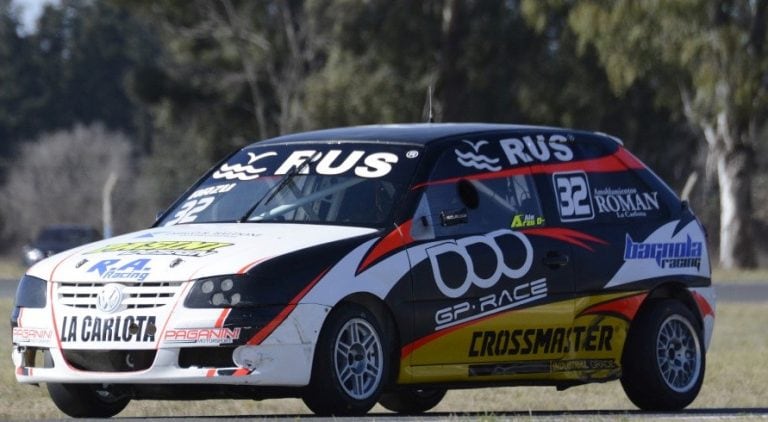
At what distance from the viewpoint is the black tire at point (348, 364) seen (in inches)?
344

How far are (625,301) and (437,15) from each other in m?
35.2

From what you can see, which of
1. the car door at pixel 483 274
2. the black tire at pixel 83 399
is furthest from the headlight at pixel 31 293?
the car door at pixel 483 274

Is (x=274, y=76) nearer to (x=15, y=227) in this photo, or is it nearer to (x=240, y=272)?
(x=15, y=227)

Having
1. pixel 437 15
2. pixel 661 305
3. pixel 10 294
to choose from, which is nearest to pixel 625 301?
pixel 661 305

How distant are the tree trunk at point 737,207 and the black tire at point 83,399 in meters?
30.0

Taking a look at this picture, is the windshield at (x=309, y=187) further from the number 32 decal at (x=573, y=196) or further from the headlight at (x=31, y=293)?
the headlight at (x=31, y=293)

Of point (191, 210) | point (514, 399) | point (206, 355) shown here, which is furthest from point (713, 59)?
point (206, 355)

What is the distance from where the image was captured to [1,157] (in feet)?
245

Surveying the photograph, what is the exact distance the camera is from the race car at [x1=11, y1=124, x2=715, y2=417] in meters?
8.61

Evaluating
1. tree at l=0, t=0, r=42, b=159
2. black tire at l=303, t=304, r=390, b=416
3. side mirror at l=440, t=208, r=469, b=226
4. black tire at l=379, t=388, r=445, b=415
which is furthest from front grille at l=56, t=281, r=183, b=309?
tree at l=0, t=0, r=42, b=159

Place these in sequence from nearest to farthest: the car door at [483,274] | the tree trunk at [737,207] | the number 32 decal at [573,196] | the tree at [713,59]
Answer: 1. the car door at [483,274]
2. the number 32 decal at [573,196]
3. the tree at [713,59]
4. the tree trunk at [737,207]

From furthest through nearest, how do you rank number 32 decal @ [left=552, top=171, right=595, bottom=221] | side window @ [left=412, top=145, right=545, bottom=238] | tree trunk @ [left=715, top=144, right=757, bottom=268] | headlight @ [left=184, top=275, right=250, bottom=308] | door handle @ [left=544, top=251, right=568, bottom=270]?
tree trunk @ [left=715, top=144, right=757, bottom=268] < number 32 decal @ [left=552, top=171, right=595, bottom=221] < door handle @ [left=544, top=251, right=568, bottom=270] < side window @ [left=412, top=145, right=545, bottom=238] < headlight @ [left=184, top=275, right=250, bottom=308]

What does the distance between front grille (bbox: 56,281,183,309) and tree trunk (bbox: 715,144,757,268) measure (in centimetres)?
3080

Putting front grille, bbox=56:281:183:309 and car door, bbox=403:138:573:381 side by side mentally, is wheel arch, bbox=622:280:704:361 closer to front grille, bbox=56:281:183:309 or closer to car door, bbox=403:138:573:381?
car door, bbox=403:138:573:381
